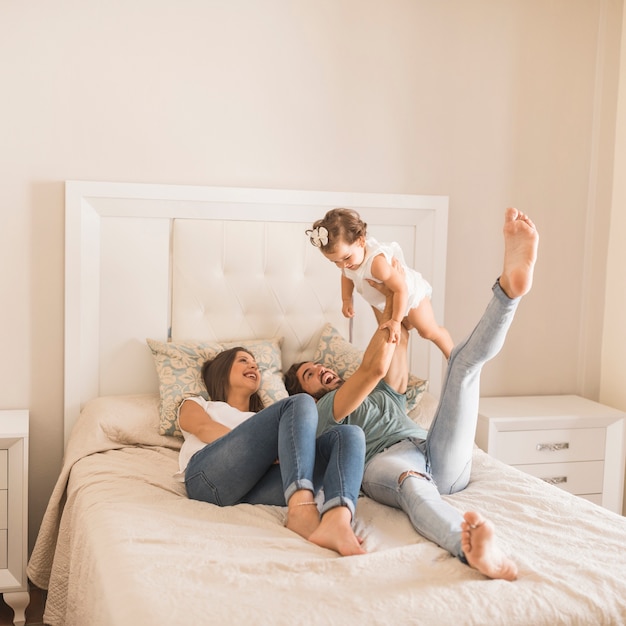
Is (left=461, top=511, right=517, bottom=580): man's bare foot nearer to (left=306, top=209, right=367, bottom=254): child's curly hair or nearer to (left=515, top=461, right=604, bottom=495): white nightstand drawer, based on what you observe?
(left=306, top=209, right=367, bottom=254): child's curly hair

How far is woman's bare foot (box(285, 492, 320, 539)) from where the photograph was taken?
72.9 inches

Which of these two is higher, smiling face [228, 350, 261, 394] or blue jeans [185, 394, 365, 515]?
smiling face [228, 350, 261, 394]

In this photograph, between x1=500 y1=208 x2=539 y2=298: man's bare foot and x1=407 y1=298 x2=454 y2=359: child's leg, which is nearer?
x1=500 y1=208 x2=539 y2=298: man's bare foot

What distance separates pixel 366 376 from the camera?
6.81ft

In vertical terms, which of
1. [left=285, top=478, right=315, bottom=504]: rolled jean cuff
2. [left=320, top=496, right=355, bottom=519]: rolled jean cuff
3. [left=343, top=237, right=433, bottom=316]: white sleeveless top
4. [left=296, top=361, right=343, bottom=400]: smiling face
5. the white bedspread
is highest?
[left=343, top=237, right=433, bottom=316]: white sleeveless top

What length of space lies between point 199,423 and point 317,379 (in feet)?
1.55

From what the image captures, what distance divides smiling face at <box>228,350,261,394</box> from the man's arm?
17.9 inches

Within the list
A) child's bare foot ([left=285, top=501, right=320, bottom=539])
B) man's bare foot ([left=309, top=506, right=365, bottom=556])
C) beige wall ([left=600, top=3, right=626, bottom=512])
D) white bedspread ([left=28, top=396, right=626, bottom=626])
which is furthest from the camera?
beige wall ([left=600, top=3, right=626, bottom=512])

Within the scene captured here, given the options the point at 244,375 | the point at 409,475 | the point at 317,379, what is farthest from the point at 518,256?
the point at 244,375

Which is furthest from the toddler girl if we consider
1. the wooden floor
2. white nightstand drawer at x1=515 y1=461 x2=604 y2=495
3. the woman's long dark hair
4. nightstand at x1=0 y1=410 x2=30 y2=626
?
the wooden floor

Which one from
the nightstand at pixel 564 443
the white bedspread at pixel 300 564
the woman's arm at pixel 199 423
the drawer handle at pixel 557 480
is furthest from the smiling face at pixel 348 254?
the drawer handle at pixel 557 480

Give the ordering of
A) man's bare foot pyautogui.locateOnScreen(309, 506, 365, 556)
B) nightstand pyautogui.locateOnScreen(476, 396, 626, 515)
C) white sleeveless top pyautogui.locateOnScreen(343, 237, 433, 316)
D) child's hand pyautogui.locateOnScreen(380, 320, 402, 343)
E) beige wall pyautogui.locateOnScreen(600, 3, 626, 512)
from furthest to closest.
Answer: beige wall pyautogui.locateOnScreen(600, 3, 626, 512) → nightstand pyautogui.locateOnScreen(476, 396, 626, 515) → white sleeveless top pyautogui.locateOnScreen(343, 237, 433, 316) → child's hand pyautogui.locateOnScreen(380, 320, 402, 343) → man's bare foot pyautogui.locateOnScreen(309, 506, 365, 556)

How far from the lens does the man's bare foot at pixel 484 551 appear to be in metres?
1.56

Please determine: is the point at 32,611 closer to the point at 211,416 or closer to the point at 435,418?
the point at 211,416
